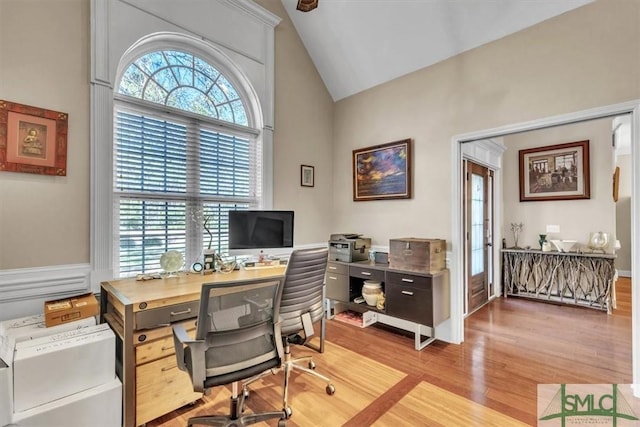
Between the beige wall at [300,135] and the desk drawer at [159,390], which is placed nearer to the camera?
the desk drawer at [159,390]

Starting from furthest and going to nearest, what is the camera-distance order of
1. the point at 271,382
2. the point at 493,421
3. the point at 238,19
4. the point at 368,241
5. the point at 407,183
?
the point at 368,241
the point at 407,183
the point at 238,19
the point at 271,382
the point at 493,421

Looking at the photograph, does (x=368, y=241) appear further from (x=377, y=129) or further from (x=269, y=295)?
(x=269, y=295)

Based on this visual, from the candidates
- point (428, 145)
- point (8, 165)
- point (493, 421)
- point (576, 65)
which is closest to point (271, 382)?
point (493, 421)

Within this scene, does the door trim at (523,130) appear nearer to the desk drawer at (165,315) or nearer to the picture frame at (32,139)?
the desk drawer at (165,315)

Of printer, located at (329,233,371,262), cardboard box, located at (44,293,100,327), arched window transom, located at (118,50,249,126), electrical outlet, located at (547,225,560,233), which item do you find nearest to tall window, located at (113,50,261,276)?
arched window transom, located at (118,50,249,126)

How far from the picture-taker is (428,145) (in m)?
3.30

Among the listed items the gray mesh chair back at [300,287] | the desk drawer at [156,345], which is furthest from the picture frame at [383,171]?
the desk drawer at [156,345]

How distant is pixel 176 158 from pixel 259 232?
1053 mm

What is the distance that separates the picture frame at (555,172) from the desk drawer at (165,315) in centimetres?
528

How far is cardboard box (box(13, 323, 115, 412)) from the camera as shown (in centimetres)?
149

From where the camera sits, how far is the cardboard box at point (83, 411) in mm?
1485

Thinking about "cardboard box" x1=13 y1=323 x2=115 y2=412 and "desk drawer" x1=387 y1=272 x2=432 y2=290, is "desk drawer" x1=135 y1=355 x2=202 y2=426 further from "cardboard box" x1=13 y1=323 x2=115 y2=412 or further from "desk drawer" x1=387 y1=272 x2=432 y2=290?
"desk drawer" x1=387 y1=272 x2=432 y2=290

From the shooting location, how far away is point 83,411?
5.30ft

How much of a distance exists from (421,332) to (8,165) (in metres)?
3.77
